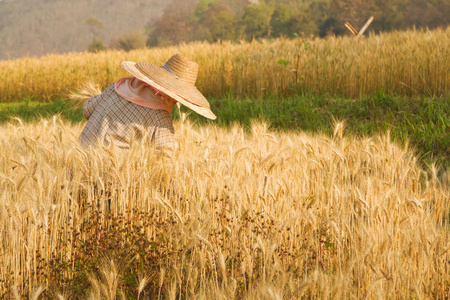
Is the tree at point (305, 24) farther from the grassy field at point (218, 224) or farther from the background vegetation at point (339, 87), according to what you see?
the grassy field at point (218, 224)

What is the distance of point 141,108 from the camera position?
9.61ft

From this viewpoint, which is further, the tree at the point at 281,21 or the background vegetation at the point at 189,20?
the tree at the point at 281,21

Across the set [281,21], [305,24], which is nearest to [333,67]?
[305,24]

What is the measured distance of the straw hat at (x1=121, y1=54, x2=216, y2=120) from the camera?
2.81 m

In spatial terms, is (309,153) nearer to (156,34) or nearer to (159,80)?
(159,80)

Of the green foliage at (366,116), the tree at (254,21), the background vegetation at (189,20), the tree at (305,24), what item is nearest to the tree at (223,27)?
the background vegetation at (189,20)

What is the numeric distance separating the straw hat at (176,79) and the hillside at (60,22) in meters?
93.5

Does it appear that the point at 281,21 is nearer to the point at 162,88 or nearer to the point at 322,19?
the point at 322,19

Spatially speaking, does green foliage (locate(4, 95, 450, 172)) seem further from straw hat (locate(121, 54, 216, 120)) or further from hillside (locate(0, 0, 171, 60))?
hillside (locate(0, 0, 171, 60))

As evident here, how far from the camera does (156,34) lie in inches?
2660

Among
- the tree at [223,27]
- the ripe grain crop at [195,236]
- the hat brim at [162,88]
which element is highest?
the tree at [223,27]

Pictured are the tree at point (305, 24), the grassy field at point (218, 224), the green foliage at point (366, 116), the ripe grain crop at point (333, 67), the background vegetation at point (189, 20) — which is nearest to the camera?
the grassy field at point (218, 224)

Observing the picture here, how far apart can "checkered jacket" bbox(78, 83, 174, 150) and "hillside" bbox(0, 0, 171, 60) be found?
9374 centimetres

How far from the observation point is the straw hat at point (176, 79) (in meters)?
2.81
